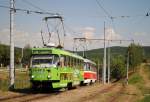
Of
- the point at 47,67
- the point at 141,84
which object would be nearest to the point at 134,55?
the point at 141,84

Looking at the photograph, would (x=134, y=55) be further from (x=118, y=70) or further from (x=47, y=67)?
(x=47, y=67)

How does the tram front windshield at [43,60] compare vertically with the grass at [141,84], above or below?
above

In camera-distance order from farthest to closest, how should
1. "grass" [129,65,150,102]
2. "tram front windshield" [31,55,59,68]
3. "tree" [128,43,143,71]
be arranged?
"tree" [128,43,143,71] < "grass" [129,65,150,102] < "tram front windshield" [31,55,59,68]

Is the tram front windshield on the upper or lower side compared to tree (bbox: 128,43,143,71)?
lower

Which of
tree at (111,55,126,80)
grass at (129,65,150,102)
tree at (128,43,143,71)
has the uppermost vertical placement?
tree at (128,43,143,71)

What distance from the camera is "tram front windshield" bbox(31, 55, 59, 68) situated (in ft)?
95.8

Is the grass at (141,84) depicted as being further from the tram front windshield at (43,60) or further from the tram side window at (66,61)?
the tram front windshield at (43,60)

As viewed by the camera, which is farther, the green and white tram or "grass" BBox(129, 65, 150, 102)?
"grass" BBox(129, 65, 150, 102)

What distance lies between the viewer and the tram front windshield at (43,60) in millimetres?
29197

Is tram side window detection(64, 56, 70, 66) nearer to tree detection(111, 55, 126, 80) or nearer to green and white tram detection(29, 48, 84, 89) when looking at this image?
green and white tram detection(29, 48, 84, 89)

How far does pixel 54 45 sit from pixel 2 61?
90.7 meters

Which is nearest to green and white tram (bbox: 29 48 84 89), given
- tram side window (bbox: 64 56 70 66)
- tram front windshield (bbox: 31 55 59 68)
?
tram front windshield (bbox: 31 55 59 68)

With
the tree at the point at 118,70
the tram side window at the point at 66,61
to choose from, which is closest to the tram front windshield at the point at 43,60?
the tram side window at the point at 66,61

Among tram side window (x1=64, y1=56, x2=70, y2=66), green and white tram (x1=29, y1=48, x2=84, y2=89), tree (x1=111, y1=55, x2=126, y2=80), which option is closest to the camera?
green and white tram (x1=29, y1=48, x2=84, y2=89)
